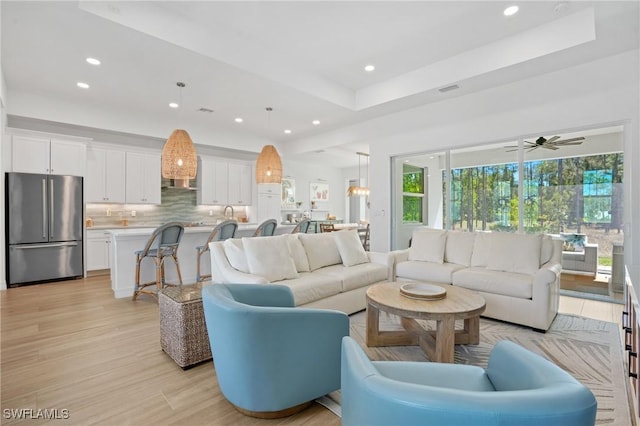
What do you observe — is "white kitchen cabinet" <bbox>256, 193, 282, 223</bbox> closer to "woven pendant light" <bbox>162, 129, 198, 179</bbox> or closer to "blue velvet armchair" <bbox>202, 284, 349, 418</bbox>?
"woven pendant light" <bbox>162, 129, 198, 179</bbox>

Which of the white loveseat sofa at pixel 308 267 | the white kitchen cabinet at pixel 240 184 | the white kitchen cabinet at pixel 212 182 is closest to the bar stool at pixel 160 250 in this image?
the white loveseat sofa at pixel 308 267

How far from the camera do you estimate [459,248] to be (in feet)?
13.9

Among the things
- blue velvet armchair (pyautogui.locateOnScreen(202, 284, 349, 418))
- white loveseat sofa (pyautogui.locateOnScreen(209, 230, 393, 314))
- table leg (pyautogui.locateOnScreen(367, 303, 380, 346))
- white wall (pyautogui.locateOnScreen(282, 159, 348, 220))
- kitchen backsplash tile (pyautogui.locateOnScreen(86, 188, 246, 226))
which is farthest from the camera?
white wall (pyautogui.locateOnScreen(282, 159, 348, 220))

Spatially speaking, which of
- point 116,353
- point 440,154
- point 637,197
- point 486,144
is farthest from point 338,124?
point 116,353

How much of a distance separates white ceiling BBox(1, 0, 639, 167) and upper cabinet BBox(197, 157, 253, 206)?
1.77m

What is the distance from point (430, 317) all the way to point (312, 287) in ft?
3.82

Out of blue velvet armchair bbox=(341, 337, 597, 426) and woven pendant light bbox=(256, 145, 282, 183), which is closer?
blue velvet armchair bbox=(341, 337, 597, 426)

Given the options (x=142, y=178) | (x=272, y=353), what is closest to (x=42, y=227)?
(x=142, y=178)

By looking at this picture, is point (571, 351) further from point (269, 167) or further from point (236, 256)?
point (269, 167)

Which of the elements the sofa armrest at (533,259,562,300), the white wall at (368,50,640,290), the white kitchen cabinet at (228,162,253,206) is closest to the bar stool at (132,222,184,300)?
the white kitchen cabinet at (228,162,253,206)

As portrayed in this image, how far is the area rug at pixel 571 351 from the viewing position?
1994 millimetres

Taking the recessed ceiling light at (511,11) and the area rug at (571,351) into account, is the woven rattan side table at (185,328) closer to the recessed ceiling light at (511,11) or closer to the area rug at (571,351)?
the area rug at (571,351)

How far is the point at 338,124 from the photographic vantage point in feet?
22.0

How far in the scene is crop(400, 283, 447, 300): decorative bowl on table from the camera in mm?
2613
